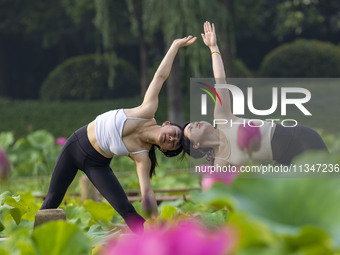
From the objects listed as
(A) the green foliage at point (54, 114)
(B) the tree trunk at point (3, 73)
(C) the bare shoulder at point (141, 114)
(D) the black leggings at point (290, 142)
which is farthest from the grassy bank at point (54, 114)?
(D) the black leggings at point (290, 142)

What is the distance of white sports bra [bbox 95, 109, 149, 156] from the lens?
3.13 meters

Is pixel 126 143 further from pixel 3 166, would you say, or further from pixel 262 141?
pixel 3 166

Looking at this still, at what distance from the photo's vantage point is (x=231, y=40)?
12078mm

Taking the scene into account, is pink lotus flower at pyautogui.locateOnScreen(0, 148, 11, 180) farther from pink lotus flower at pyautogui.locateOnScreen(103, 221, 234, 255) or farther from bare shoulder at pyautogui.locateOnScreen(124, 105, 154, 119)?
bare shoulder at pyautogui.locateOnScreen(124, 105, 154, 119)

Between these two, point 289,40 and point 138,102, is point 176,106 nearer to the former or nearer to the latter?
point 138,102

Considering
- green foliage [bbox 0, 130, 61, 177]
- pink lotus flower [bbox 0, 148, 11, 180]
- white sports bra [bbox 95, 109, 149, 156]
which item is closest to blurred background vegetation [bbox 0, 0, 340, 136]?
green foliage [bbox 0, 130, 61, 177]

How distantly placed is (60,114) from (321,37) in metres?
11.3

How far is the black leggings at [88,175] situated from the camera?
3202 millimetres

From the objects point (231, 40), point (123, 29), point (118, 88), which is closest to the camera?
point (231, 40)

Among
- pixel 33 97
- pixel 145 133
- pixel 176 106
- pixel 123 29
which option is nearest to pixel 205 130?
pixel 145 133

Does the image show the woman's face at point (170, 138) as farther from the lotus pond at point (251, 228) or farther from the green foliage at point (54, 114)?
the green foliage at point (54, 114)

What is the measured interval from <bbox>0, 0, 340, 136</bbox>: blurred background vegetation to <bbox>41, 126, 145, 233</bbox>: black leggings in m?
7.40

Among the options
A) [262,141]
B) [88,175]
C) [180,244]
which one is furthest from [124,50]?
[180,244]

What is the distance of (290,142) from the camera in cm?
300
